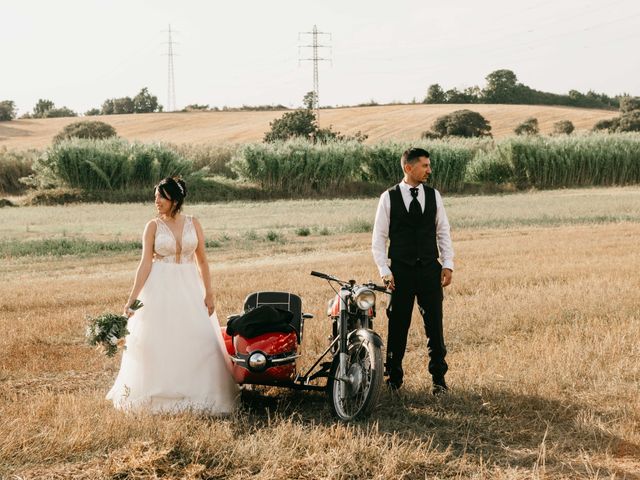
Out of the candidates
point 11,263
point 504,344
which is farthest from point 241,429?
point 11,263

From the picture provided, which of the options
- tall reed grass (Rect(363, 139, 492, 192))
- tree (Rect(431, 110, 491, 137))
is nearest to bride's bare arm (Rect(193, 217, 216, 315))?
tall reed grass (Rect(363, 139, 492, 192))

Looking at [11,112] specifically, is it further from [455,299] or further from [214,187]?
[455,299]

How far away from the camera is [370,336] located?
7055 mm

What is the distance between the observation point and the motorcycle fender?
275 inches

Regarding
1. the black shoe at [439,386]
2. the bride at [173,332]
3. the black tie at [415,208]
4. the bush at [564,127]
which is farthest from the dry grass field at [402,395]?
the bush at [564,127]

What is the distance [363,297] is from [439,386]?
4.18 ft

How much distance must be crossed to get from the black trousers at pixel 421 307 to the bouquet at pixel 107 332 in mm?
2462

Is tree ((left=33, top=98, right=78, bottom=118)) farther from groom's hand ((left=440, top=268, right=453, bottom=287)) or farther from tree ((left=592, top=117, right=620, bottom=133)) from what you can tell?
groom's hand ((left=440, top=268, right=453, bottom=287))

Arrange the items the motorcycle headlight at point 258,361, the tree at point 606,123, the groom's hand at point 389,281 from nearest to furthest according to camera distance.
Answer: the motorcycle headlight at point 258,361 < the groom's hand at point 389,281 < the tree at point 606,123

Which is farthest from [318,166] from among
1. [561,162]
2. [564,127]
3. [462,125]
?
[564,127]

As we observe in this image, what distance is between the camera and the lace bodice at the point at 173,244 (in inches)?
313

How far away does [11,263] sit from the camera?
64.9 ft

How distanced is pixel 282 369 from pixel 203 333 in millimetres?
822

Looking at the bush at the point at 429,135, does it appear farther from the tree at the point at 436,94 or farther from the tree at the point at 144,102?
the tree at the point at 144,102
